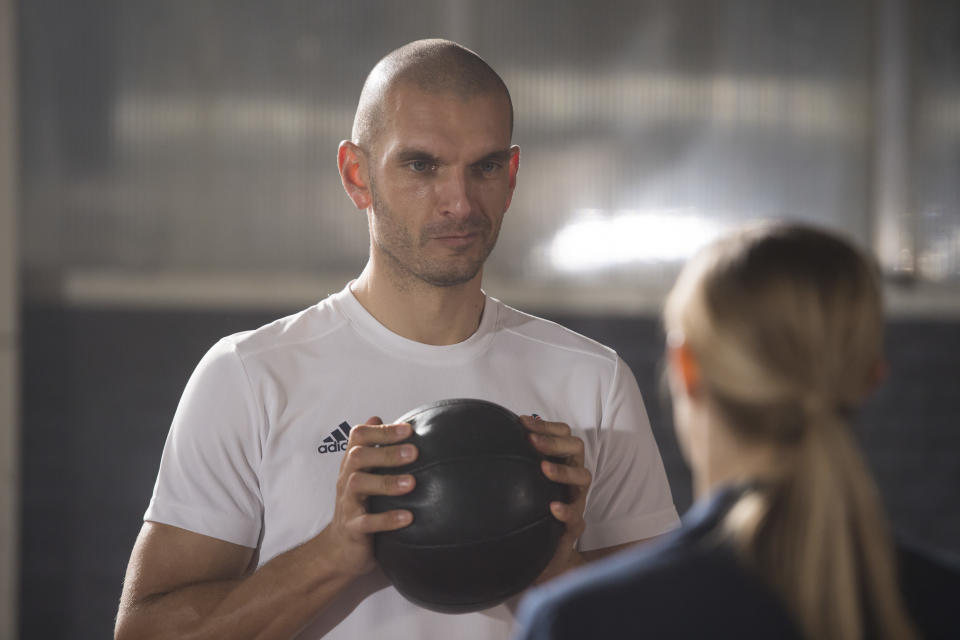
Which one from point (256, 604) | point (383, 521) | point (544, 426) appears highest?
point (544, 426)

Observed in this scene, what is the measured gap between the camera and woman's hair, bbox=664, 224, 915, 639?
80cm

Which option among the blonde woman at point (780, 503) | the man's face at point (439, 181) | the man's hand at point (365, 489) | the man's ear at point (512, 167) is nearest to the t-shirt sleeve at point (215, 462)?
the man's hand at point (365, 489)

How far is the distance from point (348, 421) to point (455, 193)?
41 cm

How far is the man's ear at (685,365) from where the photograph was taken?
89cm

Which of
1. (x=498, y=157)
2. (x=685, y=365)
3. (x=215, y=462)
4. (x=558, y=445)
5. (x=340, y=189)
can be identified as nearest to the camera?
(x=685, y=365)

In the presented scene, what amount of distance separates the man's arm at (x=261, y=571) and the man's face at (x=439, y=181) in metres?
0.35

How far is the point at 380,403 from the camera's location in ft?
5.27

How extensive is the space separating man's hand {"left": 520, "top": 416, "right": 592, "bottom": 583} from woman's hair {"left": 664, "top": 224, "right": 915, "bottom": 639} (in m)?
0.55

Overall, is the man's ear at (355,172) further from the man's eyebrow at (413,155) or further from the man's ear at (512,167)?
the man's ear at (512,167)

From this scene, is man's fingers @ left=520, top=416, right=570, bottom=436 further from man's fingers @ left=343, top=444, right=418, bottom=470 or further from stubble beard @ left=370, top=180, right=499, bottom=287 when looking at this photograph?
stubble beard @ left=370, top=180, right=499, bottom=287

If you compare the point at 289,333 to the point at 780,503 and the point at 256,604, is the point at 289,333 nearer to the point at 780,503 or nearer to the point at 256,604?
the point at 256,604

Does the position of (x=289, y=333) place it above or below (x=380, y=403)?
above

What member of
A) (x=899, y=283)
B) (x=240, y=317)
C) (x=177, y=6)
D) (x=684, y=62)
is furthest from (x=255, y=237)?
(x=899, y=283)

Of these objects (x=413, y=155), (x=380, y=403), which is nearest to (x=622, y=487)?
(x=380, y=403)
